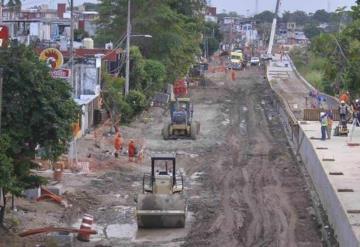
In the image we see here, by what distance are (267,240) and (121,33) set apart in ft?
192

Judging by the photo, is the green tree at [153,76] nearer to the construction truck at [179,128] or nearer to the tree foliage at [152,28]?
the tree foliage at [152,28]

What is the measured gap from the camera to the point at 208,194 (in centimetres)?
3272

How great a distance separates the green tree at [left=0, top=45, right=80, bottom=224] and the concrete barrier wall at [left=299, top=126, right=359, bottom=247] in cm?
737

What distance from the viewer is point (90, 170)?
1433 inches

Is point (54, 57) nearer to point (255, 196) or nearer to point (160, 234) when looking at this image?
point (255, 196)

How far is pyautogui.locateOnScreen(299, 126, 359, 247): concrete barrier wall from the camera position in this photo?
21.2 m

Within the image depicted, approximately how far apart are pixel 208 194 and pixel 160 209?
7.46m

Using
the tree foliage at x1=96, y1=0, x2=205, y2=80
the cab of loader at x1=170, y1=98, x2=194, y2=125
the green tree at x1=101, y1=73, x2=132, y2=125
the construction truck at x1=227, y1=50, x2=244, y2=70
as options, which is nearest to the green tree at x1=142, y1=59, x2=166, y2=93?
the tree foliage at x1=96, y1=0, x2=205, y2=80

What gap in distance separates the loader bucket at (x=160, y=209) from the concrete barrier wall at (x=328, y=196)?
4366mm

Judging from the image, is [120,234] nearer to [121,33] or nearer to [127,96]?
[127,96]

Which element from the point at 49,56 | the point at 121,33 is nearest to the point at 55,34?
the point at 121,33

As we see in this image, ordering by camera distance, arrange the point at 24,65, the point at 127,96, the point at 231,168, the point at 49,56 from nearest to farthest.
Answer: the point at 24,65
the point at 49,56
the point at 231,168
the point at 127,96

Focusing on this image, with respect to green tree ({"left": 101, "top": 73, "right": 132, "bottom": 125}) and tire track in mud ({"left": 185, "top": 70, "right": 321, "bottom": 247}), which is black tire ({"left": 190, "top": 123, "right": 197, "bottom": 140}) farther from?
green tree ({"left": 101, "top": 73, "right": 132, "bottom": 125})

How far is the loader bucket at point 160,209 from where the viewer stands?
25375 mm
